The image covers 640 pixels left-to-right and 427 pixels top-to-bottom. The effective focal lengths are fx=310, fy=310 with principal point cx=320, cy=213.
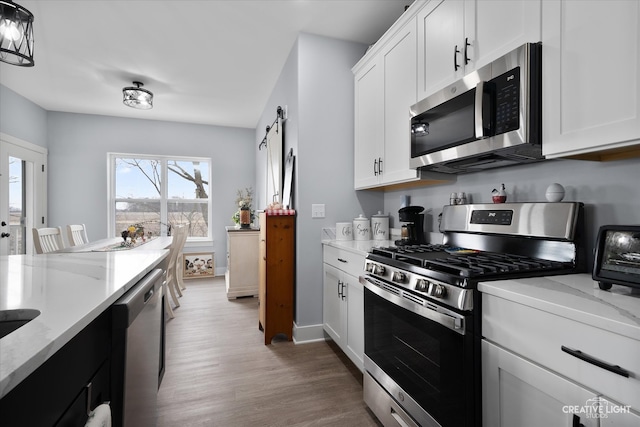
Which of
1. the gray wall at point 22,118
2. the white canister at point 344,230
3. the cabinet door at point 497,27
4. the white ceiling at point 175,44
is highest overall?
the white ceiling at point 175,44

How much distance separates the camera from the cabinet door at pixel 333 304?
2400 mm

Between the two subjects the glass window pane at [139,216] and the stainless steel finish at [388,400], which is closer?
the stainless steel finish at [388,400]

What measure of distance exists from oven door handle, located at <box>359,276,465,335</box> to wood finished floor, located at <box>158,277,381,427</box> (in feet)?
2.46

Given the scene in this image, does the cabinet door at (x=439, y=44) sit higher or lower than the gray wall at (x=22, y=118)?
lower

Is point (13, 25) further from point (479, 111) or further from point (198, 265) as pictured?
point (198, 265)

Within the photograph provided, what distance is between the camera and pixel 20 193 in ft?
14.4

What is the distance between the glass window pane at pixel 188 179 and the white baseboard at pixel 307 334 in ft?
12.9

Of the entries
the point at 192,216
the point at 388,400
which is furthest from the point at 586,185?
the point at 192,216

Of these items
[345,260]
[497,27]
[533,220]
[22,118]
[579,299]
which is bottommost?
[345,260]

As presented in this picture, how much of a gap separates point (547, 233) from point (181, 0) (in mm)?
2921

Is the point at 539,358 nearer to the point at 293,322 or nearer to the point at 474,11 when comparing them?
the point at 474,11

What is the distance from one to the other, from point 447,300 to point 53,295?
1292 mm

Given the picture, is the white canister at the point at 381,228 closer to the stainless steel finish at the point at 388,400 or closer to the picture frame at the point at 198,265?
the stainless steel finish at the point at 388,400

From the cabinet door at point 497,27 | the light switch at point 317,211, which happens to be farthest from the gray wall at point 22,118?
the cabinet door at point 497,27
